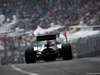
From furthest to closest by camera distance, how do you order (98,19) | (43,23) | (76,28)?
(43,23)
(98,19)
(76,28)

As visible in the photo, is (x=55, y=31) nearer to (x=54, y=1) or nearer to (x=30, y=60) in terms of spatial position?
(x=54, y=1)

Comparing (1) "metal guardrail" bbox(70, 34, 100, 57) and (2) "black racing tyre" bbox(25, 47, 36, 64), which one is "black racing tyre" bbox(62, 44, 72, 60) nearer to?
(2) "black racing tyre" bbox(25, 47, 36, 64)

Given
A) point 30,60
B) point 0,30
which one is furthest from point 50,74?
point 0,30

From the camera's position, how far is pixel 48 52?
30.1ft

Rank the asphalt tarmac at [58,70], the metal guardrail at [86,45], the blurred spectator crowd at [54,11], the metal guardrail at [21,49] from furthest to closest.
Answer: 1. the blurred spectator crowd at [54,11]
2. the metal guardrail at [86,45]
3. the metal guardrail at [21,49]
4. the asphalt tarmac at [58,70]

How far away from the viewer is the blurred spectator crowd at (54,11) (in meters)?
43.8

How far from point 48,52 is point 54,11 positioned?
40.3 meters

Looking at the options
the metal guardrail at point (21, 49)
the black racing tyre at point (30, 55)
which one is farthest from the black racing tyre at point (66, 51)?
the metal guardrail at point (21, 49)

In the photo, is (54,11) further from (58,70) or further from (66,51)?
(58,70)

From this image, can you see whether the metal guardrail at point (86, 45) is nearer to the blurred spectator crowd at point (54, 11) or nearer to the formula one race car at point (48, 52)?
the formula one race car at point (48, 52)

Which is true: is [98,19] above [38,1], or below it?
below

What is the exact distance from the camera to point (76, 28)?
38875 mm

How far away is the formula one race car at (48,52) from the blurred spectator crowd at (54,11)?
3084cm

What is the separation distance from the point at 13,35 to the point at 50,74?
118 feet
